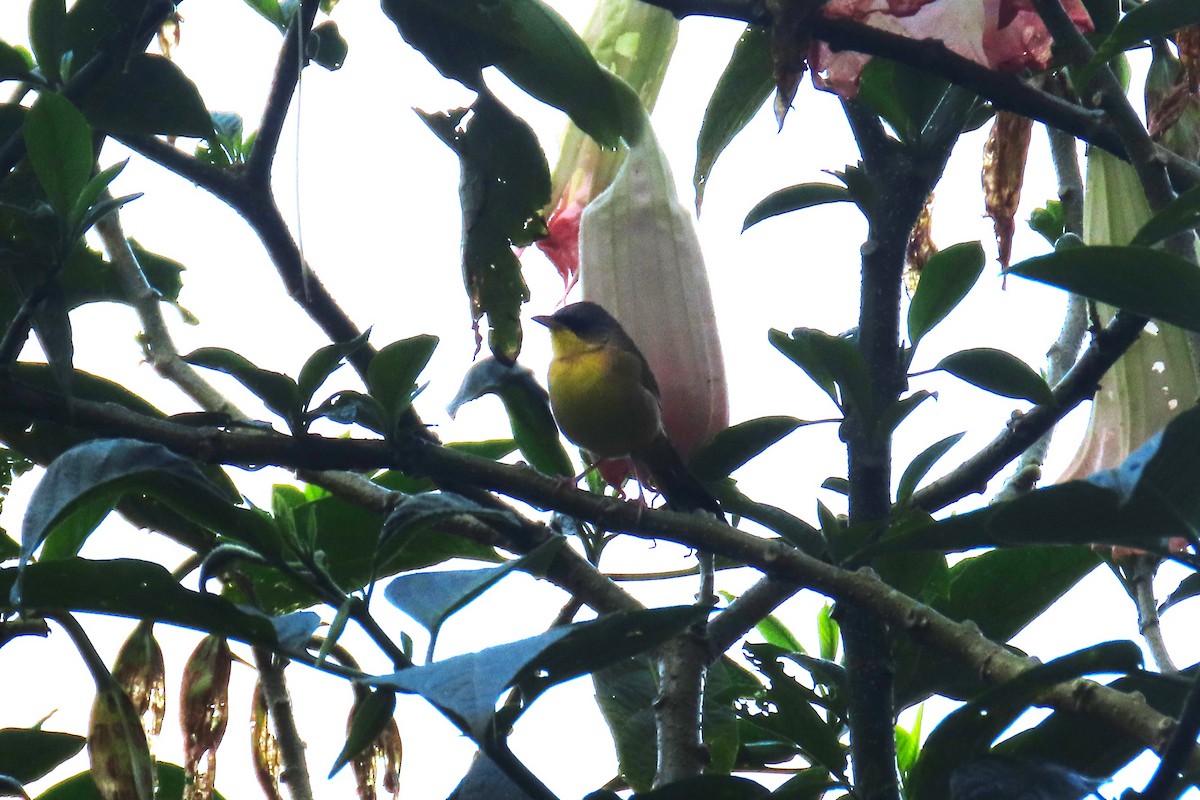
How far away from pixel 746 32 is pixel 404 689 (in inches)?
27.9

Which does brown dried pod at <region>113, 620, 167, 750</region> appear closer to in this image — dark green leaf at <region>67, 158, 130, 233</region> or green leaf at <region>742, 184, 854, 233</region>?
dark green leaf at <region>67, 158, 130, 233</region>

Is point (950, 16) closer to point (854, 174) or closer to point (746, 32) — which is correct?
point (854, 174)

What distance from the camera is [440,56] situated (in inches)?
38.8

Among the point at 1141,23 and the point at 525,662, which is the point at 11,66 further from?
the point at 1141,23

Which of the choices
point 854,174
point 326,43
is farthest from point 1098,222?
point 326,43

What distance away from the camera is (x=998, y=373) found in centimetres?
85

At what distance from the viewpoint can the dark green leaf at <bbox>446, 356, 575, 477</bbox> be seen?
1.06m

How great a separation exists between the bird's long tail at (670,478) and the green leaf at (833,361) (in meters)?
0.42

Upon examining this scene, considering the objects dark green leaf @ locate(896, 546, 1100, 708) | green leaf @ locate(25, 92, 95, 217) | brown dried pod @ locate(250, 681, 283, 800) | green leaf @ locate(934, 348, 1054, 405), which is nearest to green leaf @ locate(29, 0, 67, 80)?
green leaf @ locate(25, 92, 95, 217)

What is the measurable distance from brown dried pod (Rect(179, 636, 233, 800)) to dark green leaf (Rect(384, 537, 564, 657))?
427mm

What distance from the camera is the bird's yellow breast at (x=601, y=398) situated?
163cm

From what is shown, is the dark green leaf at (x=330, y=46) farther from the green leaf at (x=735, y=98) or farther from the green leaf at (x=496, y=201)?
the green leaf at (x=735, y=98)

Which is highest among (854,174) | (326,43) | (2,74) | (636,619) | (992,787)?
(326,43)

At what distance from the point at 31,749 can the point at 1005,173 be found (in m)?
0.97
